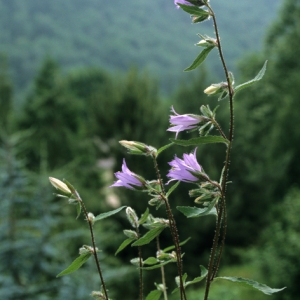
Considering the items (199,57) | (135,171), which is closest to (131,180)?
(199,57)

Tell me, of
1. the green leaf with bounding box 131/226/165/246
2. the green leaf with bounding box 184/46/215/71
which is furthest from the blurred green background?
the green leaf with bounding box 184/46/215/71

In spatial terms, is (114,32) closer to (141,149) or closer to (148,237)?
(141,149)

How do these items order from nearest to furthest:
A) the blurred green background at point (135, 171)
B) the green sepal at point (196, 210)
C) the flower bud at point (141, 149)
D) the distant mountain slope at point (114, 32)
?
1. the green sepal at point (196, 210)
2. the flower bud at point (141, 149)
3. the blurred green background at point (135, 171)
4. the distant mountain slope at point (114, 32)

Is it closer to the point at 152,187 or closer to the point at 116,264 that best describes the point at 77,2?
the point at 116,264

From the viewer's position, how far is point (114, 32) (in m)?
55.6

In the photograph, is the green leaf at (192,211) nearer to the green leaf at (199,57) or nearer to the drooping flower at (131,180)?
the drooping flower at (131,180)

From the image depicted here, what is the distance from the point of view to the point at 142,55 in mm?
52156

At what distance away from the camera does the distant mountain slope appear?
50.4 m

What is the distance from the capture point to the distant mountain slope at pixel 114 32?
165ft

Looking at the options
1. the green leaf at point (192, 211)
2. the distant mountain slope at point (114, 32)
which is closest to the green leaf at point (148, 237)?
the green leaf at point (192, 211)

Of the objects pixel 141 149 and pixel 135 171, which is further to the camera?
pixel 135 171

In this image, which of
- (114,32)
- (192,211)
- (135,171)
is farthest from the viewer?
(114,32)

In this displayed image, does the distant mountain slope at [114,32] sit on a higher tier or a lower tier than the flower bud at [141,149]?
lower

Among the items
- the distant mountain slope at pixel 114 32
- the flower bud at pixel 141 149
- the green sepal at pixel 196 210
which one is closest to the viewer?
the green sepal at pixel 196 210
